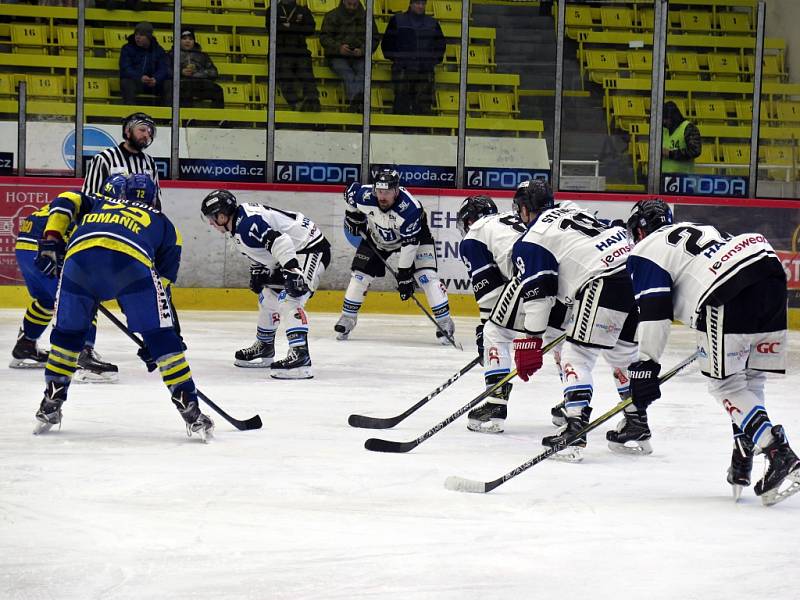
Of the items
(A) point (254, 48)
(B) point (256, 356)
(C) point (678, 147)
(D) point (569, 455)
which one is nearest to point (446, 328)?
(B) point (256, 356)

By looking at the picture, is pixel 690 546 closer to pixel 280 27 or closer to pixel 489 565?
pixel 489 565

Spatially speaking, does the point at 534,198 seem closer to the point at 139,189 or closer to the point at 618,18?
the point at 139,189

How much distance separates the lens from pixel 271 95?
952 centimetres

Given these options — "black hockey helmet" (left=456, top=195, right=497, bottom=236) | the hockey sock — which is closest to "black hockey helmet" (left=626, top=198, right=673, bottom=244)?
"black hockey helmet" (left=456, top=195, right=497, bottom=236)

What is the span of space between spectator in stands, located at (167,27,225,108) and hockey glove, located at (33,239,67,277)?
13.8 feet

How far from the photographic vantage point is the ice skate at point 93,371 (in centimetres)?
579

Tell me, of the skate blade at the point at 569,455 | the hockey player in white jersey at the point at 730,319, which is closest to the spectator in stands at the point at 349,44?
the skate blade at the point at 569,455

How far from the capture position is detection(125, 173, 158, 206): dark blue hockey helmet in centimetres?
447

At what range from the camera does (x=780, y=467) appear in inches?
138

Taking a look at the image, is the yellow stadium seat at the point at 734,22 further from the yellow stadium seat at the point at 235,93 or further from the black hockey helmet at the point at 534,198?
the black hockey helmet at the point at 534,198

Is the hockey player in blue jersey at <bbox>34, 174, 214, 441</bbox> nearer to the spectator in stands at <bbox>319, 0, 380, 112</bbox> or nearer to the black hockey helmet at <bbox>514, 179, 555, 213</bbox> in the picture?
the black hockey helmet at <bbox>514, 179, 555, 213</bbox>

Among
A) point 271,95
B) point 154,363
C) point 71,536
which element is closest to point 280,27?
point 271,95

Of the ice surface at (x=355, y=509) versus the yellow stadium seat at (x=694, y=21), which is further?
the yellow stadium seat at (x=694, y=21)

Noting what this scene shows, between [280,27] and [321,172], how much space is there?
3.90 ft
